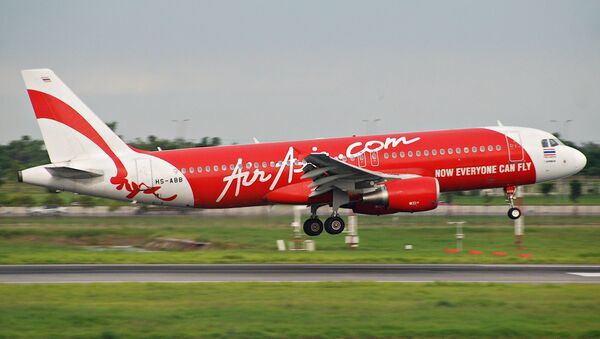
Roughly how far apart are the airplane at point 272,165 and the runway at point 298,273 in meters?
5.14

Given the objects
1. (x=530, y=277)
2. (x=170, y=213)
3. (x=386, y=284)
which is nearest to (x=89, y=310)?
(x=386, y=284)

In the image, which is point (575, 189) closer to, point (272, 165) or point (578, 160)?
point (578, 160)

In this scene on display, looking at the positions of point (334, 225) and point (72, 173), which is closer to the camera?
point (72, 173)

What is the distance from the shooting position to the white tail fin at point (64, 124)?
38.7 m

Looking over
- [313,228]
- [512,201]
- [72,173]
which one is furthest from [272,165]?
[512,201]

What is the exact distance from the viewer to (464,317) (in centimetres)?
2134

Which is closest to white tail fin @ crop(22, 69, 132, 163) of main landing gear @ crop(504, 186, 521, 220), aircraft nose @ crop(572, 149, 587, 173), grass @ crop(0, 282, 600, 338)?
grass @ crop(0, 282, 600, 338)

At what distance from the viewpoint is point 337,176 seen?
37.2m

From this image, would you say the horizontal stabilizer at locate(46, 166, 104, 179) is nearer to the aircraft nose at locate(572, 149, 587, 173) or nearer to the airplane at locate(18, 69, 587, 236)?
the airplane at locate(18, 69, 587, 236)

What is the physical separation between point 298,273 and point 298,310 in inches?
327

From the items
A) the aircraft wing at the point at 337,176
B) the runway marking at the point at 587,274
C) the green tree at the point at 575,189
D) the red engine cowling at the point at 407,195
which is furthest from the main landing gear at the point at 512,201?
the green tree at the point at 575,189

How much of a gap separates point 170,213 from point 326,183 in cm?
2663

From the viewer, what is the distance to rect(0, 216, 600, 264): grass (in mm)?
36281

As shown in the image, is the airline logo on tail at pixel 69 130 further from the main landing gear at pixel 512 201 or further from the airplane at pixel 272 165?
the main landing gear at pixel 512 201
